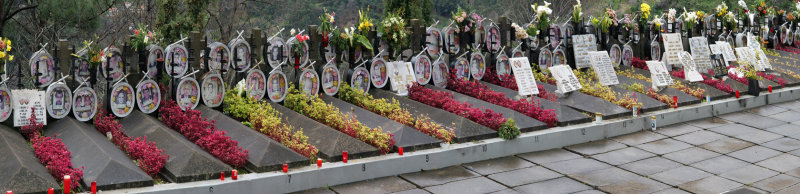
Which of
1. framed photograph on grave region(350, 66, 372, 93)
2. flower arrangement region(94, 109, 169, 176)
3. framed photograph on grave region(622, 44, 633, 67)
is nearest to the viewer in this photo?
flower arrangement region(94, 109, 169, 176)

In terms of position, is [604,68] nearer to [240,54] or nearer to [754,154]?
[754,154]

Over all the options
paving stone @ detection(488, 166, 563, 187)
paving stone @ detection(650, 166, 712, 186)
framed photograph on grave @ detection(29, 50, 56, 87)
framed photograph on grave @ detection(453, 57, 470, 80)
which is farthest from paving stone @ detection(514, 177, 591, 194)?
framed photograph on grave @ detection(29, 50, 56, 87)

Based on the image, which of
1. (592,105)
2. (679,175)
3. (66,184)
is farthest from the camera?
(592,105)

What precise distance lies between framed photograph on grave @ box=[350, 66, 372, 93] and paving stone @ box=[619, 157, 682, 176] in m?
4.08

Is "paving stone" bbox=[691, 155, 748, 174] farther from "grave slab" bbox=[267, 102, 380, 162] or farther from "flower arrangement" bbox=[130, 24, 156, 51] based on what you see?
"flower arrangement" bbox=[130, 24, 156, 51]

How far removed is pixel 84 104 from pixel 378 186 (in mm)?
3805

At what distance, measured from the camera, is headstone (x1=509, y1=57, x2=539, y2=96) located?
12.2m

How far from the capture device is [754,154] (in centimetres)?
1034

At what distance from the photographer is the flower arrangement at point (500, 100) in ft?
36.2

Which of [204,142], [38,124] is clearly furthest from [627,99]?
[38,124]

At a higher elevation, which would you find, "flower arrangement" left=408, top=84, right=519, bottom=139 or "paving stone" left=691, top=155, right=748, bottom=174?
"flower arrangement" left=408, top=84, right=519, bottom=139

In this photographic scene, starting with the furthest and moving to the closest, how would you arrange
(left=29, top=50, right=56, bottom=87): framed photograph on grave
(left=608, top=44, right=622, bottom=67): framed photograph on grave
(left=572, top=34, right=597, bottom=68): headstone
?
1. (left=608, top=44, right=622, bottom=67): framed photograph on grave
2. (left=572, top=34, right=597, bottom=68): headstone
3. (left=29, top=50, right=56, bottom=87): framed photograph on grave

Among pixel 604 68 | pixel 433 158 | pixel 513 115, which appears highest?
pixel 604 68

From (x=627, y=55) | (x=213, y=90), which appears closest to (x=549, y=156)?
(x=213, y=90)
